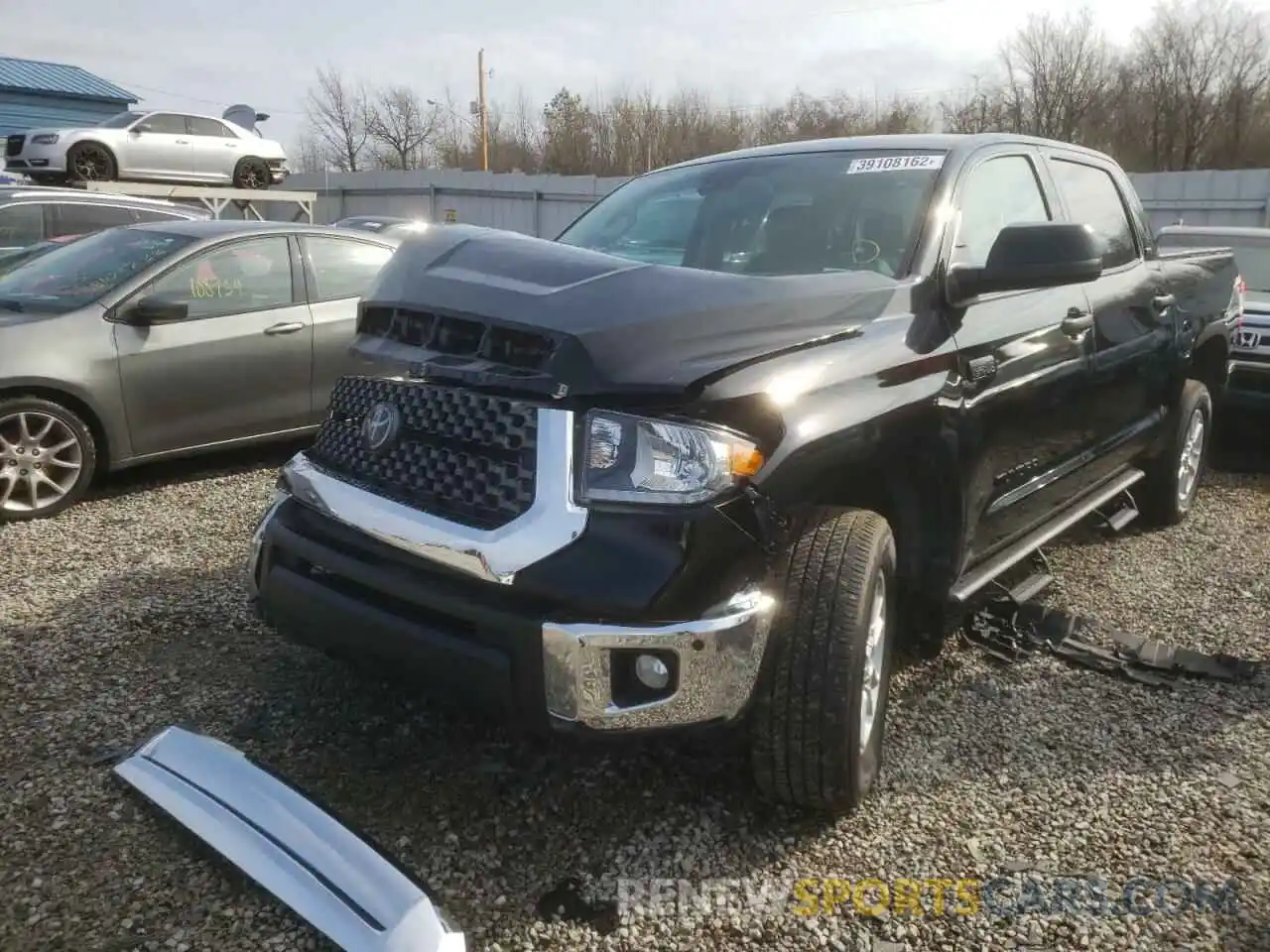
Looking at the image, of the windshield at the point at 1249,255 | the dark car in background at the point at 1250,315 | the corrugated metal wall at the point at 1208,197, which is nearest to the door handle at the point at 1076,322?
the dark car in background at the point at 1250,315

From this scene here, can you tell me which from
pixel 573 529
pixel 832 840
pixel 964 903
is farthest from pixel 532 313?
pixel 964 903

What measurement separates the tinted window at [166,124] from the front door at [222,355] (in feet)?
53.0

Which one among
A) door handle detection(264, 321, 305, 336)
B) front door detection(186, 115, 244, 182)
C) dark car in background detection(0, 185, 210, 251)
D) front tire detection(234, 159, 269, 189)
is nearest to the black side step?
door handle detection(264, 321, 305, 336)

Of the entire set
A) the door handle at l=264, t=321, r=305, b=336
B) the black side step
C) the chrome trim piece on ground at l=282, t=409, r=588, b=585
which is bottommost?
the black side step

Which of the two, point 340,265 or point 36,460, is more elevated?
point 340,265

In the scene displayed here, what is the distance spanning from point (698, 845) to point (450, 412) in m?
1.22

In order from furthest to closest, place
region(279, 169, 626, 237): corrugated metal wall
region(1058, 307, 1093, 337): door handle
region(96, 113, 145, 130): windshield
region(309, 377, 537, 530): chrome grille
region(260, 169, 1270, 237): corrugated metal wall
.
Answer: region(279, 169, 626, 237): corrugated metal wall, region(260, 169, 1270, 237): corrugated metal wall, region(96, 113, 145, 130): windshield, region(1058, 307, 1093, 337): door handle, region(309, 377, 537, 530): chrome grille

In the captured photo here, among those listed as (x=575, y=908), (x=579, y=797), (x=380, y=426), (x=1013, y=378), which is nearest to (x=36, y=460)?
(x=380, y=426)

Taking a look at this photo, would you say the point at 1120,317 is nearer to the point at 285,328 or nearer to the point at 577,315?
the point at 577,315

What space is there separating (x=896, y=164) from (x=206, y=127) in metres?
20.6

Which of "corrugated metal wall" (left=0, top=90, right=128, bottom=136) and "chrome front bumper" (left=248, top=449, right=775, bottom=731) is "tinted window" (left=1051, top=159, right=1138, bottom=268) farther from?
"corrugated metal wall" (left=0, top=90, right=128, bottom=136)

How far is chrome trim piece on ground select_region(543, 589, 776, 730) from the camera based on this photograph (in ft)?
6.91

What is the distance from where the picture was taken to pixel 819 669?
7.57 feet

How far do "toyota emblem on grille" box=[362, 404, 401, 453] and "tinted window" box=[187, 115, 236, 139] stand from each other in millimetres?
20547
